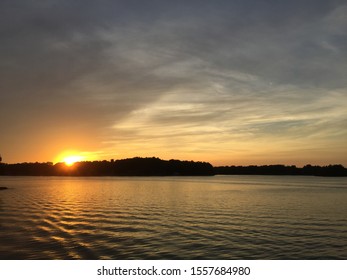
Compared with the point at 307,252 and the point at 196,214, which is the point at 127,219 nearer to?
the point at 196,214

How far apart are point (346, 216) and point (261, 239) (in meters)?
28.8

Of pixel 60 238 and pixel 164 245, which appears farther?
pixel 60 238

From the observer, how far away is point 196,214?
2363 inches
